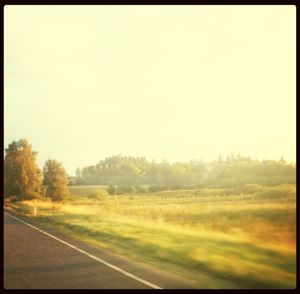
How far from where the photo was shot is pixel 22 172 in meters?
67.6

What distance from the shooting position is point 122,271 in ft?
34.4

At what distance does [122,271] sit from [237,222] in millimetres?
11424

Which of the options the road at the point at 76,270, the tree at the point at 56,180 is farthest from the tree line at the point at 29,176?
the road at the point at 76,270

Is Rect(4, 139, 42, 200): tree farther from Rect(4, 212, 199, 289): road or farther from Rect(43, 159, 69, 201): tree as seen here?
Rect(4, 212, 199, 289): road

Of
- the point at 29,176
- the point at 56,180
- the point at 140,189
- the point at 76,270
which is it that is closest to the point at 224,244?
the point at 76,270

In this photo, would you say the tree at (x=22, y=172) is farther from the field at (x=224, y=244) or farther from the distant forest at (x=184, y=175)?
the field at (x=224, y=244)

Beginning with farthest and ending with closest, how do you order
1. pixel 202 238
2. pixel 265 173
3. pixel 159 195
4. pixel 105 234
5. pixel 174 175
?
pixel 174 175 < pixel 159 195 < pixel 265 173 < pixel 105 234 < pixel 202 238

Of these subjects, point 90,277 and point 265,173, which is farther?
point 265,173

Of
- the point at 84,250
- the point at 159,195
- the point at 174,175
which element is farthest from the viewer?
the point at 174,175

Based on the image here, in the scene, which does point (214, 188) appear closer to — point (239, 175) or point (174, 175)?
point (239, 175)

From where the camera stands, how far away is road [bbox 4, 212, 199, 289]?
9.06 meters

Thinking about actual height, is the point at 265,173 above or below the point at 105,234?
above

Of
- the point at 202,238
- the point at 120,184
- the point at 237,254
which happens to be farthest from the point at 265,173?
the point at 120,184

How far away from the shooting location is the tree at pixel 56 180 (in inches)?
2330
